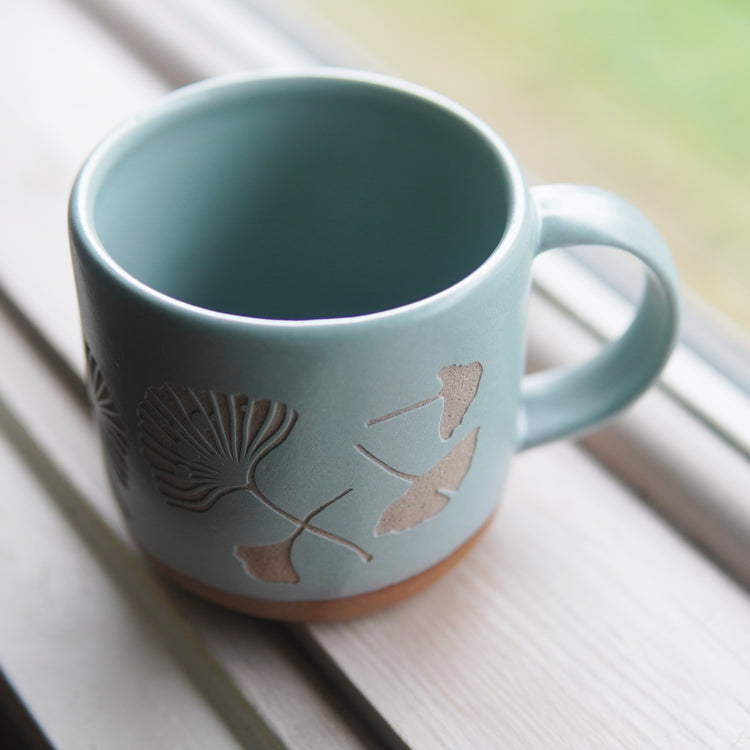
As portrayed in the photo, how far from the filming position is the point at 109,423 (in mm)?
323

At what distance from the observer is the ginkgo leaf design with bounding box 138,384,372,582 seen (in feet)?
0.91

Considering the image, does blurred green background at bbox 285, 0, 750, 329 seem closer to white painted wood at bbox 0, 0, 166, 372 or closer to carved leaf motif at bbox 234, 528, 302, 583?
white painted wood at bbox 0, 0, 166, 372

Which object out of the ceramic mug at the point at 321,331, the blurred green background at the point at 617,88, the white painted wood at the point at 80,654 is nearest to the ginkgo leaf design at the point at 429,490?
the ceramic mug at the point at 321,331

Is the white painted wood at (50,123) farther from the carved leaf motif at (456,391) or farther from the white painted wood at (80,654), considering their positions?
the carved leaf motif at (456,391)

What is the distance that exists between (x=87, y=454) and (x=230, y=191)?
131mm

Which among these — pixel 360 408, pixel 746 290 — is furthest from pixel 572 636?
pixel 746 290

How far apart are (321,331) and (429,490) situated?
8cm

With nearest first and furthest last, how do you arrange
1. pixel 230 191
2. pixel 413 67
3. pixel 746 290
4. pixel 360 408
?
pixel 360 408 → pixel 230 191 → pixel 746 290 → pixel 413 67

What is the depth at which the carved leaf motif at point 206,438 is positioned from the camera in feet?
0.91

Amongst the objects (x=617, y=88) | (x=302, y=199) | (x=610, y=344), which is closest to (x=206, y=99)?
(x=302, y=199)

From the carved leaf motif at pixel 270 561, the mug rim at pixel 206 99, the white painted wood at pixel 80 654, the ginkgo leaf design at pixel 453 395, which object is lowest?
the white painted wood at pixel 80 654

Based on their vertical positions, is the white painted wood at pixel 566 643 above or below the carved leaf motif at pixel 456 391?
below

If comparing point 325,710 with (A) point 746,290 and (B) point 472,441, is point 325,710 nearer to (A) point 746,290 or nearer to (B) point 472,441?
(B) point 472,441

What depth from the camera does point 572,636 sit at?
1.19 ft
